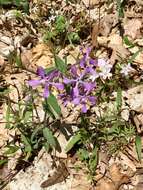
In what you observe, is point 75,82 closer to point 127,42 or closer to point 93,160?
point 93,160

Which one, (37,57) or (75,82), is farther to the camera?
(37,57)

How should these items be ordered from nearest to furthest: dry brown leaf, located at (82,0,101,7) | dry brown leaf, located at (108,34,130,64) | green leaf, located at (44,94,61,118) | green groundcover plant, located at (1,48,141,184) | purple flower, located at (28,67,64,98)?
1. purple flower, located at (28,67,64,98)
2. green leaf, located at (44,94,61,118)
3. green groundcover plant, located at (1,48,141,184)
4. dry brown leaf, located at (108,34,130,64)
5. dry brown leaf, located at (82,0,101,7)

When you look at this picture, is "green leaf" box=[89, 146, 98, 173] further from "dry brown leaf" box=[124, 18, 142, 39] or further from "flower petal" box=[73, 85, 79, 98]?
"dry brown leaf" box=[124, 18, 142, 39]

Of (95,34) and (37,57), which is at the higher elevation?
(95,34)

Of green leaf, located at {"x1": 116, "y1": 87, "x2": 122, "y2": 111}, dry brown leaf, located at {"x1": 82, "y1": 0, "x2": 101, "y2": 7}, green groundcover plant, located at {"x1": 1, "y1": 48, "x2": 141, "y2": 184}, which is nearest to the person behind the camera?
green groundcover plant, located at {"x1": 1, "y1": 48, "x2": 141, "y2": 184}

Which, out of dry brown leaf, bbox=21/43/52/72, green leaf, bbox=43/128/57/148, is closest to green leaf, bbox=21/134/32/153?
green leaf, bbox=43/128/57/148

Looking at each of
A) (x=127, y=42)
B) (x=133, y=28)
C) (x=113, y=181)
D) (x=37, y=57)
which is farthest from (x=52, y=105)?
(x=133, y=28)

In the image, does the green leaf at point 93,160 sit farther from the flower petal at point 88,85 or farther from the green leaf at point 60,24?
the green leaf at point 60,24

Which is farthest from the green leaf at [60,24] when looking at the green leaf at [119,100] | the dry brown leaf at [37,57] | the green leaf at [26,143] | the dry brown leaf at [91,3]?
the green leaf at [26,143]

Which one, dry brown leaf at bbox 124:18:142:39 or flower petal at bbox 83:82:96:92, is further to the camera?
dry brown leaf at bbox 124:18:142:39
